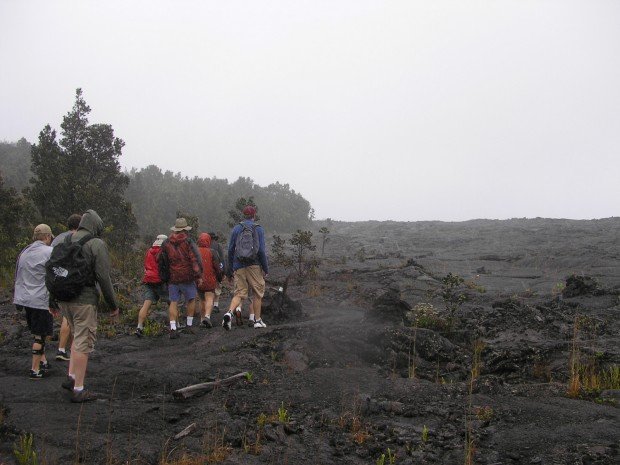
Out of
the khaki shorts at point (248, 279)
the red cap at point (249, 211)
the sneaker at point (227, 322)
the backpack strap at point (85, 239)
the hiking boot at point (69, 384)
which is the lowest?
the hiking boot at point (69, 384)

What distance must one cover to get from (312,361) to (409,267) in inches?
370

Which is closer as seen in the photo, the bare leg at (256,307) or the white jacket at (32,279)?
the white jacket at (32,279)

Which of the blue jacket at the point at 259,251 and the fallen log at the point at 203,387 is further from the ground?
the blue jacket at the point at 259,251

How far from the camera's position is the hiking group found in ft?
16.6

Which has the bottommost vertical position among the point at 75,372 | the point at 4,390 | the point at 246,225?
the point at 4,390

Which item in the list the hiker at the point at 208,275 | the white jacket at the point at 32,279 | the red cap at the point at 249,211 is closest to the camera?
the white jacket at the point at 32,279

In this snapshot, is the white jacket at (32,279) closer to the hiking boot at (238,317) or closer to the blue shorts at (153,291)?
the blue shorts at (153,291)

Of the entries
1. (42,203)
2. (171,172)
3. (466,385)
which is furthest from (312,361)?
(171,172)

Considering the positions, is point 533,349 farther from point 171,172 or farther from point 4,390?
point 171,172

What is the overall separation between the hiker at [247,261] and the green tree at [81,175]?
5.33m

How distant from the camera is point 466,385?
556 cm

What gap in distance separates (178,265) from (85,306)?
290 centimetres

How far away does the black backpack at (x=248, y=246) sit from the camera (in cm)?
815

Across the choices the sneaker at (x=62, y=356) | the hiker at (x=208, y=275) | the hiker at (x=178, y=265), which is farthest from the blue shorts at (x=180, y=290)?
the sneaker at (x=62, y=356)
